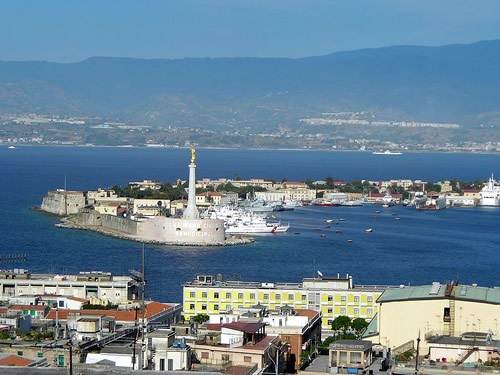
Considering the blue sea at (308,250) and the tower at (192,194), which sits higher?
the tower at (192,194)

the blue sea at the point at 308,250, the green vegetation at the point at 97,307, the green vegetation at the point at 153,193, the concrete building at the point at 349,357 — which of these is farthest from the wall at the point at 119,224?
the concrete building at the point at 349,357

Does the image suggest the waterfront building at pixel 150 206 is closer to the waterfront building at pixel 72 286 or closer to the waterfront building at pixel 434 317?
the waterfront building at pixel 72 286

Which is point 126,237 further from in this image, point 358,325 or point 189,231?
point 358,325

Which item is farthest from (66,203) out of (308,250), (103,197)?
(308,250)

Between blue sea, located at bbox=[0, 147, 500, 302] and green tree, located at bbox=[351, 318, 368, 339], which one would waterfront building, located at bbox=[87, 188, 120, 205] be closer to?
blue sea, located at bbox=[0, 147, 500, 302]

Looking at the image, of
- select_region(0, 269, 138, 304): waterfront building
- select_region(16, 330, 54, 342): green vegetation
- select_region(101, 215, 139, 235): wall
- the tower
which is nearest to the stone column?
the tower

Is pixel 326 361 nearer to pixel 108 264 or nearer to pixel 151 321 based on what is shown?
pixel 151 321
